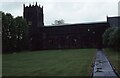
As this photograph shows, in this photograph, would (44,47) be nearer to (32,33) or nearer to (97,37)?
(32,33)

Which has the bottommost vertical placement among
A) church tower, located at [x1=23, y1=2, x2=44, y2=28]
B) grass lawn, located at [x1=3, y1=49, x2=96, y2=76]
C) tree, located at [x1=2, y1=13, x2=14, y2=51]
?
grass lawn, located at [x1=3, y1=49, x2=96, y2=76]

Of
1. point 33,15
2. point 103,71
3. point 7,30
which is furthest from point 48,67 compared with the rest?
point 33,15

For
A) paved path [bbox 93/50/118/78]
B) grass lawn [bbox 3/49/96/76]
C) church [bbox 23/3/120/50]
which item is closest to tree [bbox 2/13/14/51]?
church [bbox 23/3/120/50]

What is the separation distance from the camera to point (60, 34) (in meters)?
68.5

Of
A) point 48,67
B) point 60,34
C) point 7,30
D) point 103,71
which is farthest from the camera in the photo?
point 60,34

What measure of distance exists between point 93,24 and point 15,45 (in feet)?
74.7

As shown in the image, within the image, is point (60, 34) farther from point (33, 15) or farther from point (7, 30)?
point (7, 30)

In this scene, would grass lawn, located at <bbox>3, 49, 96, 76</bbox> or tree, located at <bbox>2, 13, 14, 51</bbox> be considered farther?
tree, located at <bbox>2, 13, 14, 51</bbox>

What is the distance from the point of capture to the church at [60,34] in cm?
6575

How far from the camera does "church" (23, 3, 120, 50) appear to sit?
2589 inches

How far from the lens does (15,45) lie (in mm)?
53469

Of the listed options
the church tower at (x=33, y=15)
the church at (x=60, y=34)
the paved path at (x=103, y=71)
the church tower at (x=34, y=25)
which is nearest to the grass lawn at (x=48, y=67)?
the paved path at (x=103, y=71)

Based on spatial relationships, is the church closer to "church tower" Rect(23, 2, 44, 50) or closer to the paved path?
"church tower" Rect(23, 2, 44, 50)

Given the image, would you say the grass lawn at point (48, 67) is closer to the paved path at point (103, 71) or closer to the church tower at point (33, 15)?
the paved path at point (103, 71)
